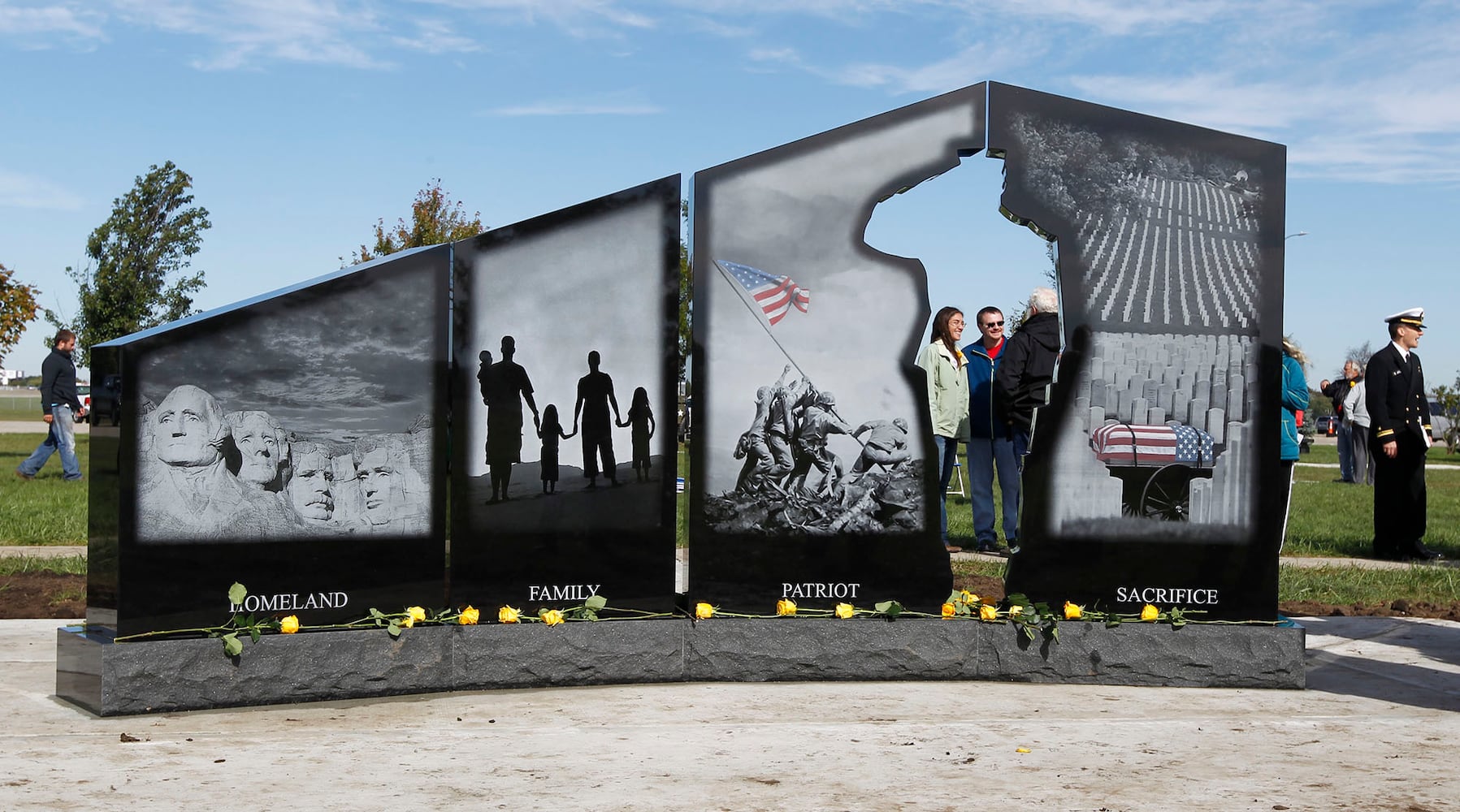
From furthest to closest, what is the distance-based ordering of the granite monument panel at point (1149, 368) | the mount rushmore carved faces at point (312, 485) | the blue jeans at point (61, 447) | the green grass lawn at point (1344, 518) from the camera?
the blue jeans at point (61, 447)
the green grass lawn at point (1344, 518)
the granite monument panel at point (1149, 368)
the mount rushmore carved faces at point (312, 485)

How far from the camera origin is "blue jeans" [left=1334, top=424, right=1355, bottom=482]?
21900mm

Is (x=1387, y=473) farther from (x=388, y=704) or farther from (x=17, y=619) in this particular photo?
(x=17, y=619)

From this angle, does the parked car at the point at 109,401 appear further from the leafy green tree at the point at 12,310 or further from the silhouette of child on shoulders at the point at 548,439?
the leafy green tree at the point at 12,310

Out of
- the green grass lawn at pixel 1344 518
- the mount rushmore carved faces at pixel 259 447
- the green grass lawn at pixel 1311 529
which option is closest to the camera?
the mount rushmore carved faces at pixel 259 447

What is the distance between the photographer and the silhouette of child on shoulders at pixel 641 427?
603cm

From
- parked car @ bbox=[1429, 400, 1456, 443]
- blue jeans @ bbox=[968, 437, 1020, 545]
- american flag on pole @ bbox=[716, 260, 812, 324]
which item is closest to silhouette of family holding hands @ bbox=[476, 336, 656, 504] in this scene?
american flag on pole @ bbox=[716, 260, 812, 324]

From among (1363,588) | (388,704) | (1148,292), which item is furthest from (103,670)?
(1363,588)

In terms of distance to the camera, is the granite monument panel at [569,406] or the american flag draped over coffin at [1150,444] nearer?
the granite monument panel at [569,406]

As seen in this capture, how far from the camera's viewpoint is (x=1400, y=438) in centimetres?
1122

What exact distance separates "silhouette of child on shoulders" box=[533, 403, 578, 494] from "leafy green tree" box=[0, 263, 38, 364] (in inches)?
1075

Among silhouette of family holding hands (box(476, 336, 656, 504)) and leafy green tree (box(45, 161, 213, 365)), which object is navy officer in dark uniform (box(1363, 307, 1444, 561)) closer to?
silhouette of family holding hands (box(476, 336, 656, 504))

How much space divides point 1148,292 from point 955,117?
1.18 metres

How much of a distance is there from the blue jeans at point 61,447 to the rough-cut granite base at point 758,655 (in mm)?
11137

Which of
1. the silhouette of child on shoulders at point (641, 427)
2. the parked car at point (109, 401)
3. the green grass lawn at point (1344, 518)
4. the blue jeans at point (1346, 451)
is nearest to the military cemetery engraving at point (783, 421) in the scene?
the silhouette of child on shoulders at point (641, 427)
